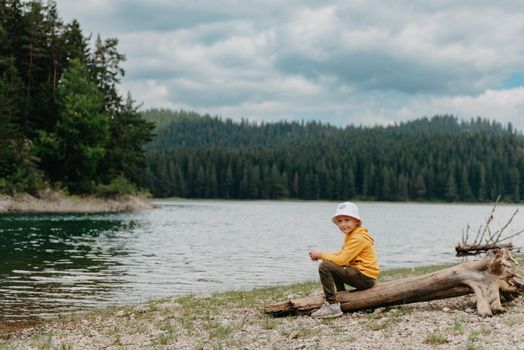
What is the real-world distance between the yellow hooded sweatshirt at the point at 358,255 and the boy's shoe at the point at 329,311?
0.95 meters

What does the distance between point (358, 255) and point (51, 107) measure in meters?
71.9

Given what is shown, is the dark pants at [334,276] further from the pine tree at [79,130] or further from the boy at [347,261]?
the pine tree at [79,130]

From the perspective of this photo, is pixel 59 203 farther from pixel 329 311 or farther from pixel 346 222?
pixel 346 222

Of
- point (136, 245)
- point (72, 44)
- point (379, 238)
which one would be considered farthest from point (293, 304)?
point (72, 44)

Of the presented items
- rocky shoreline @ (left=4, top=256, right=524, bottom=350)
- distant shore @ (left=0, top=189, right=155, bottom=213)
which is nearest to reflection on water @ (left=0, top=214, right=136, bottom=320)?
rocky shoreline @ (left=4, top=256, right=524, bottom=350)

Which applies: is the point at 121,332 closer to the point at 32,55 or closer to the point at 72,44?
the point at 32,55

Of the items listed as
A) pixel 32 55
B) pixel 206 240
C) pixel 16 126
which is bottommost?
pixel 206 240

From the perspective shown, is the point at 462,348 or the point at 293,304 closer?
the point at 462,348

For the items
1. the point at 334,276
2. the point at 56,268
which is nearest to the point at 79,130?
the point at 56,268

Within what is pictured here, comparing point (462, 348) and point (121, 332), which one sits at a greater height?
point (462, 348)

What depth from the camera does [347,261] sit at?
1209cm

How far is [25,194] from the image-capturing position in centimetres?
6812

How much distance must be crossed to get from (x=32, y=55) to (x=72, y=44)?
8196 mm

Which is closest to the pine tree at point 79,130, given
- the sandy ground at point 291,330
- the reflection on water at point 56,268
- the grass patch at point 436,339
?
the reflection on water at point 56,268
